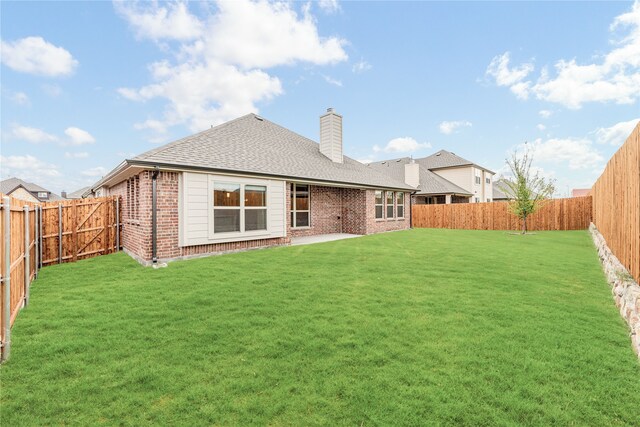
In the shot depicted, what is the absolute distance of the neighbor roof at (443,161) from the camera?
1334 inches

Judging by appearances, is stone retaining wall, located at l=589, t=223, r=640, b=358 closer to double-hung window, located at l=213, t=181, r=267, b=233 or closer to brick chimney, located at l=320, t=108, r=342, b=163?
double-hung window, located at l=213, t=181, r=267, b=233

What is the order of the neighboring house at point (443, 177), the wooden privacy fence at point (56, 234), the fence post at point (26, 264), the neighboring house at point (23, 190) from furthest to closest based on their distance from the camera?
1. the neighboring house at point (23, 190)
2. the neighboring house at point (443, 177)
3. the fence post at point (26, 264)
4. the wooden privacy fence at point (56, 234)

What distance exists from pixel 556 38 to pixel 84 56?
2311cm

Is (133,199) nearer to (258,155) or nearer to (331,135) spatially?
(258,155)

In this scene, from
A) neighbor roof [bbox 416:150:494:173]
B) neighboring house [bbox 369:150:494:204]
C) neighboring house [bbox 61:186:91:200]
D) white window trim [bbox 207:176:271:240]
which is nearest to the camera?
white window trim [bbox 207:176:271:240]

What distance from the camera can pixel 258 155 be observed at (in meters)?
11.9

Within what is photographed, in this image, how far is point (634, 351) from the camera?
3.29m

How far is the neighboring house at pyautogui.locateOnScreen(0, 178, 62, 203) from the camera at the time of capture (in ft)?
159

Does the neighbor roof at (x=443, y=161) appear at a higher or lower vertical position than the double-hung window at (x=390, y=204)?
higher

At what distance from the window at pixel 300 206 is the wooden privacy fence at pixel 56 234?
23.3ft

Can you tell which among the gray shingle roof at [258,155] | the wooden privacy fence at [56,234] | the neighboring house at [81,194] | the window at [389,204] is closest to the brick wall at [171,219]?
the wooden privacy fence at [56,234]

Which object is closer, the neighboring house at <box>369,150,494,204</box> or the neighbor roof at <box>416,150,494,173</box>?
the neighboring house at <box>369,150,494,204</box>

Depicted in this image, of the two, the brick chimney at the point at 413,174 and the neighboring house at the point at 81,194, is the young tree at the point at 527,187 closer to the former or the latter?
the brick chimney at the point at 413,174

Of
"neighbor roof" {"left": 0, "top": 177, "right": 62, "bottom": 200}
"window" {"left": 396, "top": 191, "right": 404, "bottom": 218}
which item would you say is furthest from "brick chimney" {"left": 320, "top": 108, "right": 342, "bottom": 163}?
"neighbor roof" {"left": 0, "top": 177, "right": 62, "bottom": 200}
